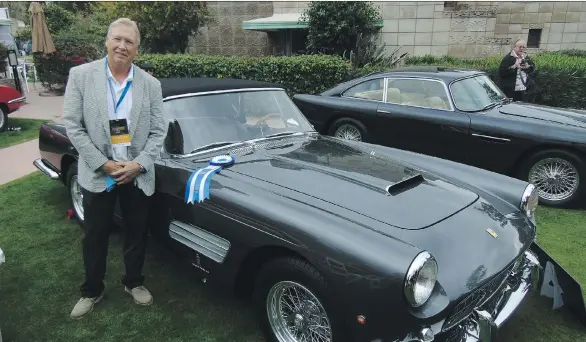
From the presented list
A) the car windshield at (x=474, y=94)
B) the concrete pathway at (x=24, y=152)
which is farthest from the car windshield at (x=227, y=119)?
the concrete pathway at (x=24, y=152)

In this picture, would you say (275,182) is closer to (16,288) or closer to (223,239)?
(223,239)

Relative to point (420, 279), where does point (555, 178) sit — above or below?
below

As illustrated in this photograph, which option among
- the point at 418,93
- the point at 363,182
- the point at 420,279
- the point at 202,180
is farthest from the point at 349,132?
the point at 420,279

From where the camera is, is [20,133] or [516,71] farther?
[20,133]

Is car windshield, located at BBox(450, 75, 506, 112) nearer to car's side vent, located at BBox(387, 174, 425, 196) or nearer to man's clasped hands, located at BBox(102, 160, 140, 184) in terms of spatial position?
car's side vent, located at BBox(387, 174, 425, 196)

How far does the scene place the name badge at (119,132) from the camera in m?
2.74

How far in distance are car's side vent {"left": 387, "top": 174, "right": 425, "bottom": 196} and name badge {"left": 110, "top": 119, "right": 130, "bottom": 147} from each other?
1742mm

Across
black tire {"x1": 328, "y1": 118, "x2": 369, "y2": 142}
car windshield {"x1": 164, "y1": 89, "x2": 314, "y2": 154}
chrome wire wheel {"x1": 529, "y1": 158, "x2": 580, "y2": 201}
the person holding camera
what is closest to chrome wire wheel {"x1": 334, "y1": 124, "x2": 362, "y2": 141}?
black tire {"x1": 328, "y1": 118, "x2": 369, "y2": 142}

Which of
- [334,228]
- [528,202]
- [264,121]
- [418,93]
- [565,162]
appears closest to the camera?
[334,228]

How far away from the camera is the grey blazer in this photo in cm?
266

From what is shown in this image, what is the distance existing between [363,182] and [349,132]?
3.81 m

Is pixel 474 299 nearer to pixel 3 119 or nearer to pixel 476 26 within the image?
pixel 3 119

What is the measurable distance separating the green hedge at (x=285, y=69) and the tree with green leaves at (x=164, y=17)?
15.9 ft

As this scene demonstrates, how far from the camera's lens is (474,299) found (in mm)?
2277
